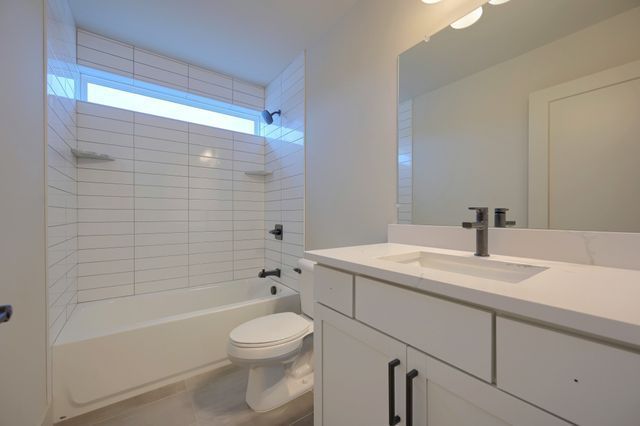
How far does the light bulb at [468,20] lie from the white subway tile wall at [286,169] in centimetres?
125

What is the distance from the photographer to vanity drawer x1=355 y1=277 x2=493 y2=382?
1.72 ft

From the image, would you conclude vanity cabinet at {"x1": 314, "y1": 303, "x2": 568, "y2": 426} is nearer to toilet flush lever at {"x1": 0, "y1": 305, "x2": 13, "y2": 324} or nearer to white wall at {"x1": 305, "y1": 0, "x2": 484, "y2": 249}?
white wall at {"x1": 305, "y1": 0, "x2": 484, "y2": 249}

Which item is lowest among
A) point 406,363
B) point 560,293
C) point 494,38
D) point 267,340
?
point 267,340

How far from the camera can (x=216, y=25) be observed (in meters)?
1.82

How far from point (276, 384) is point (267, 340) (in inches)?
13.7

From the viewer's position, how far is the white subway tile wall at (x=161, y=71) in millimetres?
1939

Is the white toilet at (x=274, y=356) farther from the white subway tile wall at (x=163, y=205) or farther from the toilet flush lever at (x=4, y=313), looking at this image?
the white subway tile wall at (x=163, y=205)

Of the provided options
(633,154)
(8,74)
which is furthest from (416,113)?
(8,74)

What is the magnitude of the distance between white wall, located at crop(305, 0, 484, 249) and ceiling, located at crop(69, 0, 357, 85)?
0.18m

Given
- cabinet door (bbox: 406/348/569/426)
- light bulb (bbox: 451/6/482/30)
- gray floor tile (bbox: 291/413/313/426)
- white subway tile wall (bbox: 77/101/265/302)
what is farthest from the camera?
white subway tile wall (bbox: 77/101/265/302)

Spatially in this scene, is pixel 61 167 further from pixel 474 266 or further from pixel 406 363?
pixel 474 266

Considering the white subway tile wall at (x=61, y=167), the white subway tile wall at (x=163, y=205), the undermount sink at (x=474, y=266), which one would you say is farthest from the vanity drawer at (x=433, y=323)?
the white subway tile wall at (x=163, y=205)

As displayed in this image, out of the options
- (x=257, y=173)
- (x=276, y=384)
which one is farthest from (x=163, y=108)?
(x=276, y=384)

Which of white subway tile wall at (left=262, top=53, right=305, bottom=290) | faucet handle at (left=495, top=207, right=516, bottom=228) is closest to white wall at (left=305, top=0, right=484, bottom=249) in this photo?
white subway tile wall at (left=262, top=53, right=305, bottom=290)
